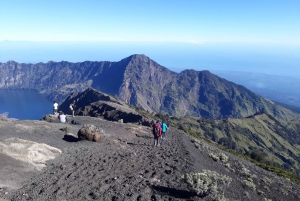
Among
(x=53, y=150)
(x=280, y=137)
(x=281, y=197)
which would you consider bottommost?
(x=280, y=137)

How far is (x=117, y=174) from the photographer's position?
17.3 m

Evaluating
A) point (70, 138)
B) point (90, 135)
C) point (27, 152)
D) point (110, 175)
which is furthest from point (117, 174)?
point (70, 138)

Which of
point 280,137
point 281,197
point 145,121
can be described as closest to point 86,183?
point 281,197

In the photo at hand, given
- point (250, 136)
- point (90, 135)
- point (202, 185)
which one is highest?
point (202, 185)

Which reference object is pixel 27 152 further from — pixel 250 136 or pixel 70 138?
pixel 250 136

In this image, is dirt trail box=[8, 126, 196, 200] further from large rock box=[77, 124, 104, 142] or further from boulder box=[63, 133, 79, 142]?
boulder box=[63, 133, 79, 142]

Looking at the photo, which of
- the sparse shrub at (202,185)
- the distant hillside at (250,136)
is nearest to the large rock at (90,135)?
the sparse shrub at (202,185)

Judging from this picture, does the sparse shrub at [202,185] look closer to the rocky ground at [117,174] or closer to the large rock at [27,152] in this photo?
the rocky ground at [117,174]

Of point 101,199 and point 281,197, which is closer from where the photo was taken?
point 101,199

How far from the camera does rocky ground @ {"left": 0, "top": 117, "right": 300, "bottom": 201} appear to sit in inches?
571

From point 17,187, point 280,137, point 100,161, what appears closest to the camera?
point 17,187

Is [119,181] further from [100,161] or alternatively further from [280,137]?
[280,137]

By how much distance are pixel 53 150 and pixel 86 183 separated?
770cm

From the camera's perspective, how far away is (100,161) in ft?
66.1
